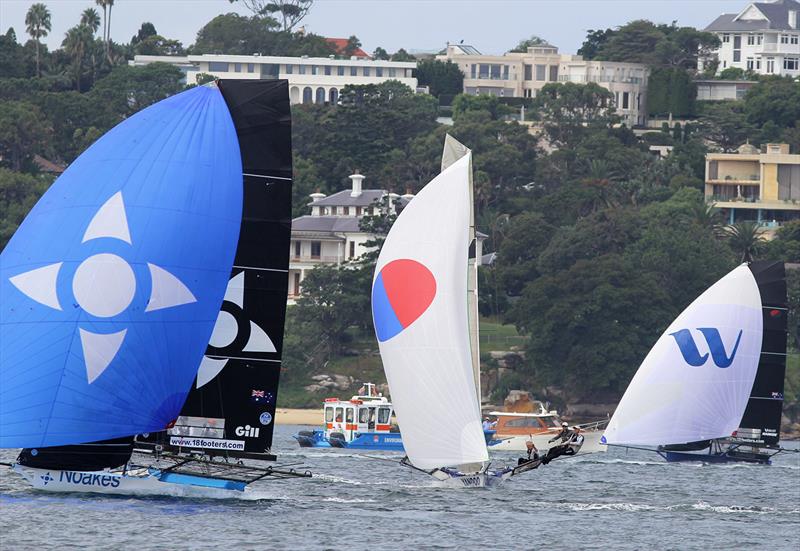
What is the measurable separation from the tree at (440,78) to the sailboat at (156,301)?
105 meters

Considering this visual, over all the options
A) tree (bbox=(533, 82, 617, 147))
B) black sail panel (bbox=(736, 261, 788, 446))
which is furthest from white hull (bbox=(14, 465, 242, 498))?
tree (bbox=(533, 82, 617, 147))

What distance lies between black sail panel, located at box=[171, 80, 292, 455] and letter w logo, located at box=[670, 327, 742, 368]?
58.5 feet

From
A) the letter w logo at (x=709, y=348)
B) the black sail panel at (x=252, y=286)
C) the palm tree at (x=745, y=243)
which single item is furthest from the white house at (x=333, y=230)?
the black sail panel at (x=252, y=286)

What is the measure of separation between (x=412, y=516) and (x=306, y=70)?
10069 cm

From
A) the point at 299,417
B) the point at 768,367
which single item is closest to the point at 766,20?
the point at 299,417

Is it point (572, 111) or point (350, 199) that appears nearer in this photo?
point (350, 199)

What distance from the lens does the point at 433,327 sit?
32344mm

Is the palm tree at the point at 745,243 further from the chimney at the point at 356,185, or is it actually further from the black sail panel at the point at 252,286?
the black sail panel at the point at 252,286

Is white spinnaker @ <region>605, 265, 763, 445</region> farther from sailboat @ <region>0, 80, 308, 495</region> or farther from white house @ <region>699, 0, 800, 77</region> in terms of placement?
white house @ <region>699, 0, 800, 77</region>

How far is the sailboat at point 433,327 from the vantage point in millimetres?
32250

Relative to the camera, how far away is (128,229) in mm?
28250

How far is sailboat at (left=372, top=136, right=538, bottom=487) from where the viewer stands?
3225cm

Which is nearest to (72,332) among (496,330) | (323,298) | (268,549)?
(268,549)

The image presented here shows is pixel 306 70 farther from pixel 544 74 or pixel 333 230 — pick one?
pixel 333 230
